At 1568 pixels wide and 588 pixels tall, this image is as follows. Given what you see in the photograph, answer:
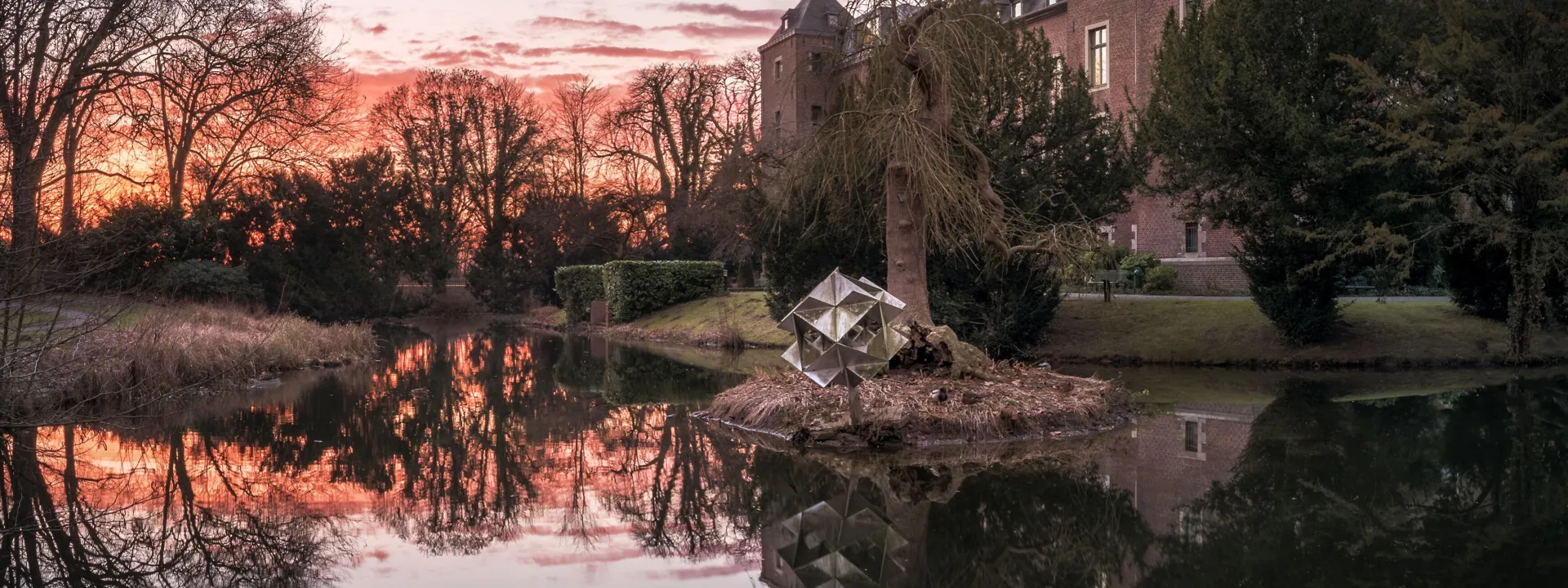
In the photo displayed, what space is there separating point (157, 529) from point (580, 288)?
30.7 m

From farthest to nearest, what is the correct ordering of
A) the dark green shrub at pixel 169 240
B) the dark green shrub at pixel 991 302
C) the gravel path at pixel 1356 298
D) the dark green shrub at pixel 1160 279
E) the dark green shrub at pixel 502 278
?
the dark green shrub at pixel 502 278, the dark green shrub at pixel 1160 279, the dark green shrub at pixel 169 240, the gravel path at pixel 1356 298, the dark green shrub at pixel 991 302

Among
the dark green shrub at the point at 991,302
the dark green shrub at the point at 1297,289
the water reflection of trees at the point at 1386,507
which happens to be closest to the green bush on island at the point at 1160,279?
the dark green shrub at the point at 1297,289

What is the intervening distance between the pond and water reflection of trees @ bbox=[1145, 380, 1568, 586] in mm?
30

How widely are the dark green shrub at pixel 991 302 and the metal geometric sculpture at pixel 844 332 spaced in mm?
11015

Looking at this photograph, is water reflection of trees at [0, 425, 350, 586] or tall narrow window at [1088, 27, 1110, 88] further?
tall narrow window at [1088, 27, 1110, 88]

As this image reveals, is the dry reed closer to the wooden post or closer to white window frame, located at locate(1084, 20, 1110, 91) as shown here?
the wooden post

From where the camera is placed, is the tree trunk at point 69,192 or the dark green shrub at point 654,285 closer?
the tree trunk at point 69,192

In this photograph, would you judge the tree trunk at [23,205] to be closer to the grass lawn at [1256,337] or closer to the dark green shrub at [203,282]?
the grass lawn at [1256,337]

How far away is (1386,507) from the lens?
26.0 ft

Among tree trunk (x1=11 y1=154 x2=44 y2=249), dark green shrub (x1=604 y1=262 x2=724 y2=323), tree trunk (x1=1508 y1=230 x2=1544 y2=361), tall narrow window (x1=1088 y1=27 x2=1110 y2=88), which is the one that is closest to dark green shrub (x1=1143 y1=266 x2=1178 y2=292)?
tall narrow window (x1=1088 y1=27 x2=1110 y2=88)

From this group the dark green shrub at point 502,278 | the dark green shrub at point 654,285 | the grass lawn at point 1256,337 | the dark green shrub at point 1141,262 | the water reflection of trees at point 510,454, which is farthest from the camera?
the dark green shrub at point 502,278

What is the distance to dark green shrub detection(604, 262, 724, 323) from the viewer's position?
34312mm

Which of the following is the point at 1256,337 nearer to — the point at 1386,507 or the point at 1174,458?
the point at 1174,458

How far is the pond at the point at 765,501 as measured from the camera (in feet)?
21.0
